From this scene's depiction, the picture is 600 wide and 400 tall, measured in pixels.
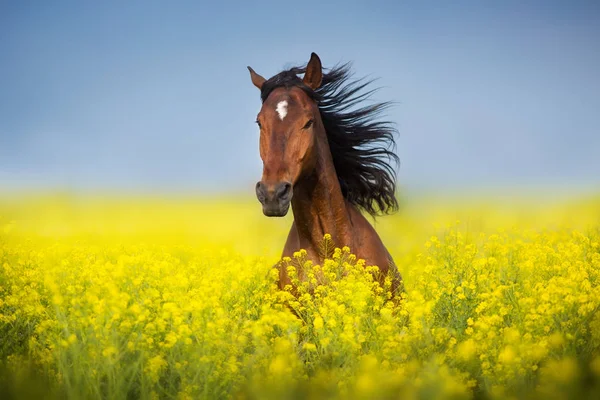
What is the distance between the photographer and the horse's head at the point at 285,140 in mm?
4652

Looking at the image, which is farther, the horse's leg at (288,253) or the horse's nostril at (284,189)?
the horse's leg at (288,253)

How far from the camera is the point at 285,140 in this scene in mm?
4977

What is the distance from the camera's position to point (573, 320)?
4.29m

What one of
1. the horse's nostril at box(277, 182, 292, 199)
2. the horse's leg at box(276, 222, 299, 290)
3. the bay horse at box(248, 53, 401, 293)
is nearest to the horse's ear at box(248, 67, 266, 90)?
the bay horse at box(248, 53, 401, 293)

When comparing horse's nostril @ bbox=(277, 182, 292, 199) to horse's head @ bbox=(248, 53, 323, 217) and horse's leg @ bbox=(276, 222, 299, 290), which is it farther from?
horse's leg @ bbox=(276, 222, 299, 290)

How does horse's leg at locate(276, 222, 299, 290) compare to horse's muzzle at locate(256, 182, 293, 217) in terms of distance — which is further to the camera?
horse's leg at locate(276, 222, 299, 290)

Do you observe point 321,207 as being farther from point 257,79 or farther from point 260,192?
point 257,79

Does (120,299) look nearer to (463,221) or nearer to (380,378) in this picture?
(380,378)

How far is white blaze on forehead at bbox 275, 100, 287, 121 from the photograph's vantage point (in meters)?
5.08

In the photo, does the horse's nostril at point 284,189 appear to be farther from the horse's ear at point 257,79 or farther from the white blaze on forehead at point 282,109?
the horse's ear at point 257,79

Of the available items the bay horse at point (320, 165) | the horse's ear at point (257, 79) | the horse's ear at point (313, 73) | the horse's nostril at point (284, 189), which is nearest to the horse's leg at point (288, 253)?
the bay horse at point (320, 165)

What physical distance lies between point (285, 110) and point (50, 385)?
8.93ft

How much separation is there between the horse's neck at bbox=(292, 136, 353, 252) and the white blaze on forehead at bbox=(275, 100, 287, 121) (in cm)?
50

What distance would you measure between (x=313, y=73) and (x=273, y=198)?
1.49 m
